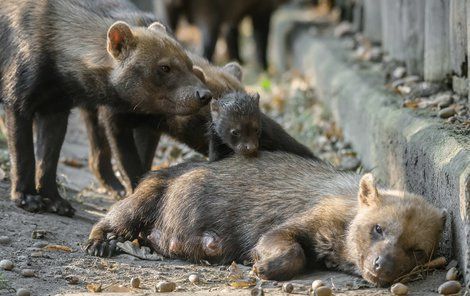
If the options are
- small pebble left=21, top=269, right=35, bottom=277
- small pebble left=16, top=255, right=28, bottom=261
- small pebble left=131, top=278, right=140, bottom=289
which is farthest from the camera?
small pebble left=16, top=255, right=28, bottom=261

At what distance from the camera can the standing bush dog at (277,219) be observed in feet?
18.7

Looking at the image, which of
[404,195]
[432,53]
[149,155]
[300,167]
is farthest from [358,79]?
[404,195]

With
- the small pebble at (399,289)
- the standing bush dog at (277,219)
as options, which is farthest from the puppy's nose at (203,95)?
the small pebble at (399,289)

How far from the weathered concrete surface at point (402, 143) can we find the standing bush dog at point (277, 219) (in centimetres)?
21

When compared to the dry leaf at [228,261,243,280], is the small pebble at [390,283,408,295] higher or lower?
higher

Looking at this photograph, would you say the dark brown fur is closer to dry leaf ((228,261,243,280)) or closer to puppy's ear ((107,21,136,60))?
puppy's ear ((107,21,136,60))

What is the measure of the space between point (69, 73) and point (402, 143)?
8.09 feet

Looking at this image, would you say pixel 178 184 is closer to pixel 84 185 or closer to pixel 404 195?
pixel 404 195

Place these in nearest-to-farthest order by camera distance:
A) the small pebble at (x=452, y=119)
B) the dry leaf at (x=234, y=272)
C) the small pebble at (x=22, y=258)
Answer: the dry leaf at (x=234, y=272)
the small pebble at (x=22, y=258)
the small pebble at (x=452, y=119)

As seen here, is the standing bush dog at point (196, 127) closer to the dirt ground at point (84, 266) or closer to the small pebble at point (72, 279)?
the dirt ground at point (84, 266)

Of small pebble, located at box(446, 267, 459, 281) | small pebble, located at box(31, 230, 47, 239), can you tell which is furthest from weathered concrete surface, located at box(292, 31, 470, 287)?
small pebble, located at box(31, 230, 47, 239)

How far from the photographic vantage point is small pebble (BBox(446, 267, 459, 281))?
553cm

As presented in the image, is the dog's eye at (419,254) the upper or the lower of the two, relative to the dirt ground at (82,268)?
upper

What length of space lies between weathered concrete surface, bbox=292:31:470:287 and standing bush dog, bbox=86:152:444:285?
0.67 feet
